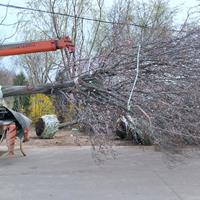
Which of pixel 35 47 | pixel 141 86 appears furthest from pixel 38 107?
pixel 141 86

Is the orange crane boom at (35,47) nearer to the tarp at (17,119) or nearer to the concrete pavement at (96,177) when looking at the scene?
the tarp at (17,119)

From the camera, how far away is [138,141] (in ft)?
48.5

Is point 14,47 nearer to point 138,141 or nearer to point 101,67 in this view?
point 101,67

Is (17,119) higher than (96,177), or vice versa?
(17,119)

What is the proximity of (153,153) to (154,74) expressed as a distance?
3.34m

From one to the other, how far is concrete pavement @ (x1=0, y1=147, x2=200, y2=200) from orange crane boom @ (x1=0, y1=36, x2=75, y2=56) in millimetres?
2452

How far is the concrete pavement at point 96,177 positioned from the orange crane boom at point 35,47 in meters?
2.45

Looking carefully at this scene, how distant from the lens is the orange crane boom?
1141cm

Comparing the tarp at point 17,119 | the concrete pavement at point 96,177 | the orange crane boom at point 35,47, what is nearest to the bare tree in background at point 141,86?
the orange crane boom at point 35,47

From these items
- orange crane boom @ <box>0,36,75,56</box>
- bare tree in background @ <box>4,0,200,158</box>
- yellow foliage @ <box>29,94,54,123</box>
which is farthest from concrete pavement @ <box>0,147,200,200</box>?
yellow foliage @ <box>29,94,54,123</box>

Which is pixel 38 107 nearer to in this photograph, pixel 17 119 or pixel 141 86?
pixel 17 119

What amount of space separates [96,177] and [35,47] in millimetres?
3290

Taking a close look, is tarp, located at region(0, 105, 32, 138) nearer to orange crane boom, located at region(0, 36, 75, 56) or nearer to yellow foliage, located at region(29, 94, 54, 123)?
orange crane boom, located at region(0, 36, 75, 56)

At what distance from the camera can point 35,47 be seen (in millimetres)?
11578
